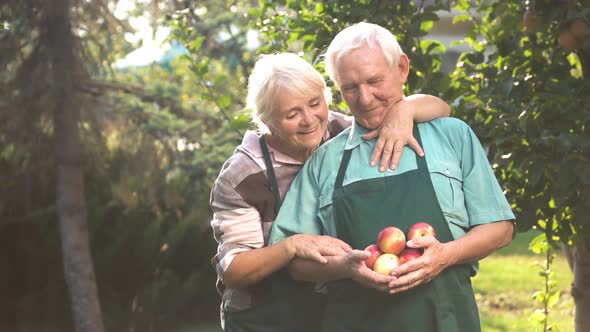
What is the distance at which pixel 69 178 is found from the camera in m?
6.76

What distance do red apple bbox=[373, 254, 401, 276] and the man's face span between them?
47 cm

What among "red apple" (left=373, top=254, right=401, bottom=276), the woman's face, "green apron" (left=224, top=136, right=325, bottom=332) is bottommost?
"green apron" (left=224, top=136, right=325, bottom=332)

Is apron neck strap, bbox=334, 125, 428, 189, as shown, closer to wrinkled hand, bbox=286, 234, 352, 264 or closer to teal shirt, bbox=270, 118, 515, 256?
teal shirt, bbox=270, 118, 515, 256

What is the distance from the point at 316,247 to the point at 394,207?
25 centimetres

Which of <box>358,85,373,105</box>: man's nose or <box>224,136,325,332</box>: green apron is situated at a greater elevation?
<box>358,85,373,105</box>: man's nose

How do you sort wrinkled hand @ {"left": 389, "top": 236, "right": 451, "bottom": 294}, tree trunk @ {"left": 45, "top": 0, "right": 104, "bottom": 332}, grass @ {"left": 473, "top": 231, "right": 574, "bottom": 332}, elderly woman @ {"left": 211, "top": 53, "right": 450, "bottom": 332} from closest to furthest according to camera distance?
wrinkled hand @ {"left": 389, "top": 236, "right": 451, "bottom": 294}, elderly woman @ {"left": 211, "top": 53, "right": 450, "bottom": 332}, tree trunk @ {"left": 45, "top": 0, "right": 104, "bottom": 332}, grass @ {"left": 473, "top": 231, "right": 574, "bottom": 332}

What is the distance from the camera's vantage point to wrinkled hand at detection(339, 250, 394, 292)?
2.45 m

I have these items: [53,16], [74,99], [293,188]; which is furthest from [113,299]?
[293,188]

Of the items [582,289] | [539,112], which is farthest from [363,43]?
[582,289]

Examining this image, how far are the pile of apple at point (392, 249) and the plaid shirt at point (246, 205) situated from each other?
0.43 meters

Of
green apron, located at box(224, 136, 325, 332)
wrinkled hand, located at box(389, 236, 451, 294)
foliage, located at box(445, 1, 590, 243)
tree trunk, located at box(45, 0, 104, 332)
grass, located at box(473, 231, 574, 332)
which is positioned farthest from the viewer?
grass, located at box(473, 231, 574, 332)

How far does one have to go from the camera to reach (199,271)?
7695 mm

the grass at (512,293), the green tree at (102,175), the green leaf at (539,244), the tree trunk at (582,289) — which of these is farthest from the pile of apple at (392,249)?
the green tree at (102,175)

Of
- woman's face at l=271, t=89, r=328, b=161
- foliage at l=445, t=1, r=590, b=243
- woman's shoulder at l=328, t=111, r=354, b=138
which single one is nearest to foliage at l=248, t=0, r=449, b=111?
foliage at l=445, t=1, r=590, b=243
